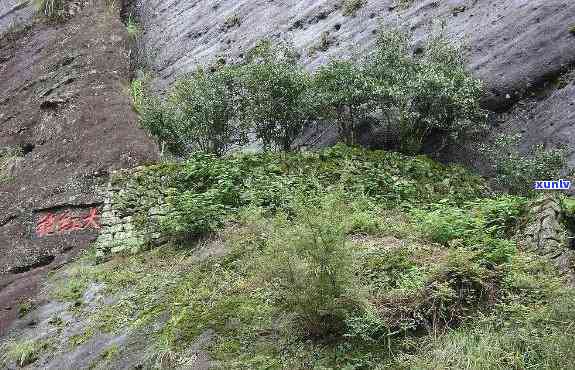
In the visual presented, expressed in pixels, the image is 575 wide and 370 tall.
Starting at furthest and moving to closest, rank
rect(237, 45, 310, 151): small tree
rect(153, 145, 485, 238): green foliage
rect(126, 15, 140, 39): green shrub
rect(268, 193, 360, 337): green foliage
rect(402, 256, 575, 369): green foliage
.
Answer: rect(126, 15, 140, 39): green shrub, rect(237, 45, 310, 151): small tree, rect(153, 145, 485, 238): green foliage, rect(268, 193, 360, 337): green foliage, rect(402, 256, 575, 369): green foliage

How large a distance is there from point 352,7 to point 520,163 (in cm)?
748

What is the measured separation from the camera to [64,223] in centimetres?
1088

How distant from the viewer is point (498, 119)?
458 inches

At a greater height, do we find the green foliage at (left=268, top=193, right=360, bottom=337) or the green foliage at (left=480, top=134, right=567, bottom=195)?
the green foliage at (left=268, top=193, right=360, bottom=337)

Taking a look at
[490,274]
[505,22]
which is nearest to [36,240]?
[490,274]

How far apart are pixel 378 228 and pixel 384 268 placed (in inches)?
60.6

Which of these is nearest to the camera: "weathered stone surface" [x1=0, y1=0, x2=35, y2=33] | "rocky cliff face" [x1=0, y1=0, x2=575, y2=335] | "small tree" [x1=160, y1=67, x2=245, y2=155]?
"rocky cliff face" [x1=0, y1=0, x2=575, y2=335]

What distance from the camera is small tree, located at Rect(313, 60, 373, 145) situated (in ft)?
36.4

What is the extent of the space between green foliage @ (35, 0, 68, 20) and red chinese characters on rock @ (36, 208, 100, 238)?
383 inches

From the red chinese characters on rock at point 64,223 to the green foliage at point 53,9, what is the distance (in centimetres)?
973

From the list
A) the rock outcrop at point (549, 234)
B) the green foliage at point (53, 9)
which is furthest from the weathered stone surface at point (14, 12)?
the rock outcrop at point (549, 234)

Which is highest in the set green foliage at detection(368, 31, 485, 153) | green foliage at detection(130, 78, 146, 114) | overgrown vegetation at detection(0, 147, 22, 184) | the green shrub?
the green shrub

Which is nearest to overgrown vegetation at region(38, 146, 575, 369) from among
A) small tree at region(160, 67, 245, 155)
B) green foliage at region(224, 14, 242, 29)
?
small tree at region(160, 67, 245, 155)

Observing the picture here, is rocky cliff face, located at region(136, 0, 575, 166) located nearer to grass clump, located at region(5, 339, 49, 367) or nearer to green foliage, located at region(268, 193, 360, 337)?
green foliage, located at region(268, 193, 360, 337)
